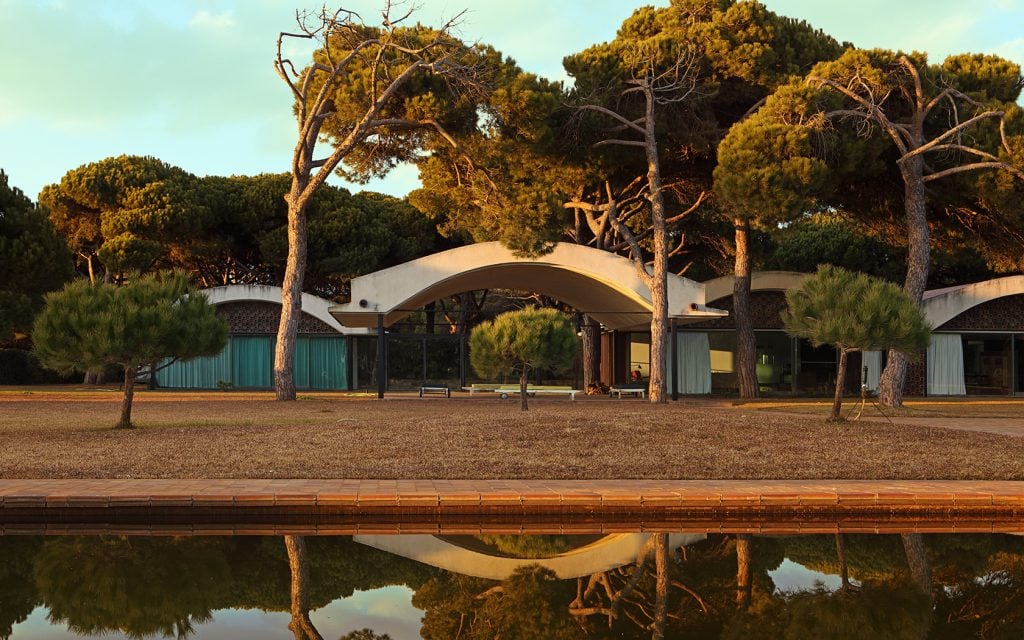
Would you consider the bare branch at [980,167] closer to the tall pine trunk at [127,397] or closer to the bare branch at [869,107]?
the bare branch at [869,107]

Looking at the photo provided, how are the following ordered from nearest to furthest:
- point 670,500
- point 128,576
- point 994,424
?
point 128,576, point 670,500, point 994,424

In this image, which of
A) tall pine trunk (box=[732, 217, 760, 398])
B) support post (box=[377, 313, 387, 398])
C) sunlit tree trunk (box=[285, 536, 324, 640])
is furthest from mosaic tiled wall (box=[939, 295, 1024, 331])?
sunlit tree trunk (box=[285, 536, 324, 640])

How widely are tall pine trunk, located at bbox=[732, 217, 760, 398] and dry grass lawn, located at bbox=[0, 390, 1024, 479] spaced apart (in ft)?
37.2

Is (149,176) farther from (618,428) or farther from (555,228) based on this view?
(618,428)

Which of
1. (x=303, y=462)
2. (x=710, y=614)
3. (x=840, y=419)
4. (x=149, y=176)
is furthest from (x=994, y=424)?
(x=149, y=176)

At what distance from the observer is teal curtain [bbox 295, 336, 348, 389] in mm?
32938

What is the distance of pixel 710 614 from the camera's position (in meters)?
5.61

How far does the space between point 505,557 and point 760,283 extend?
2461 cm

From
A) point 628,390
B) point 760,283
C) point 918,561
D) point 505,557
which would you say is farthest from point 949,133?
point 505,557

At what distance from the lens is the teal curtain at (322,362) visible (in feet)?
108

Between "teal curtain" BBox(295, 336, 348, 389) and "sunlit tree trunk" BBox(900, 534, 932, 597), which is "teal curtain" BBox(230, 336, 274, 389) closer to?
"teal curtain" BBox(295, 336, 348, 389)

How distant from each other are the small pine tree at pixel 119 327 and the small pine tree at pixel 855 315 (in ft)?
32.8

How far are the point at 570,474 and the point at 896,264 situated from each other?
33139 millimetres

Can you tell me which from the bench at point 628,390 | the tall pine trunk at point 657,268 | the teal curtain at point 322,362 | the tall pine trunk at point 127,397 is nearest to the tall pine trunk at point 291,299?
the tall pine trunk at point 127,397
